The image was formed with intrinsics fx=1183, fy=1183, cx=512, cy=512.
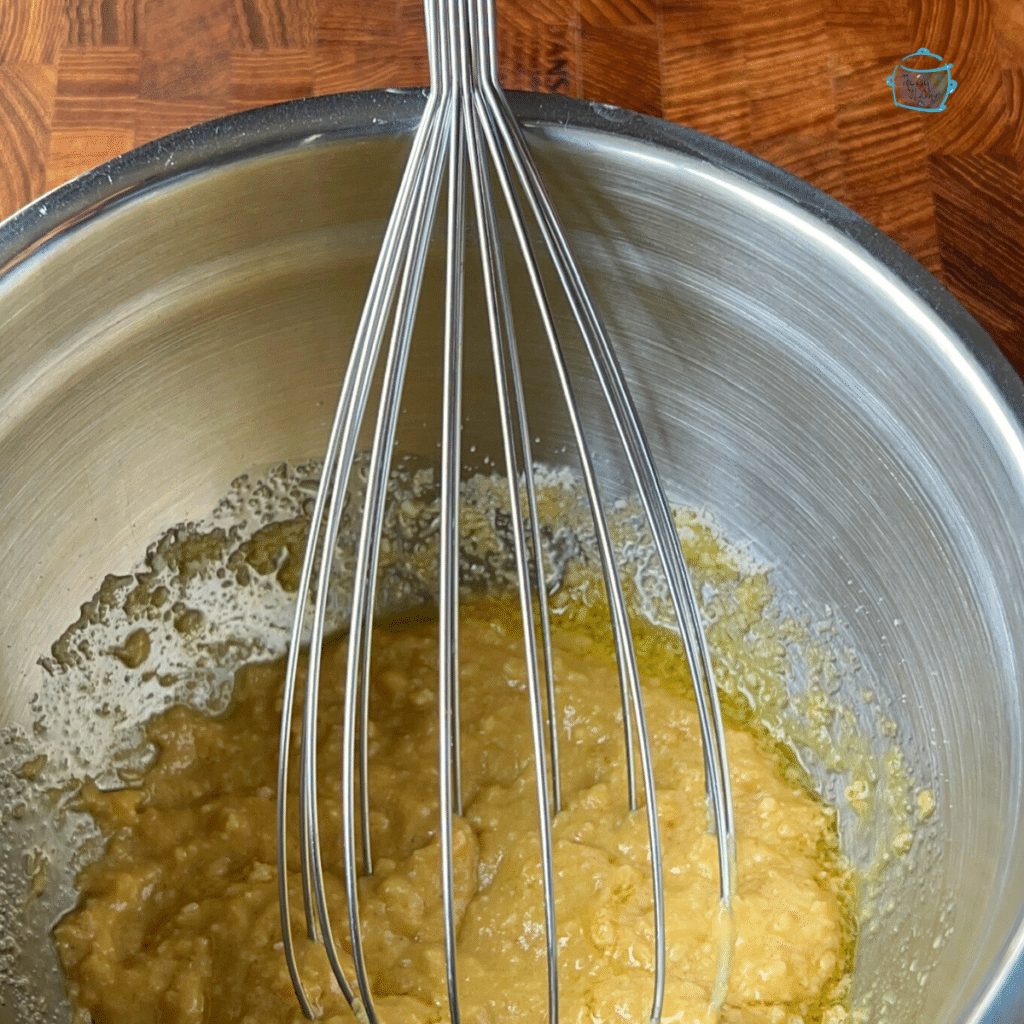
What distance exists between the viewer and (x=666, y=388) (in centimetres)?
80

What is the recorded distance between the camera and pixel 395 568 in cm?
88

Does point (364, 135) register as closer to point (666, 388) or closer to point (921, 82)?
point (666, 388)

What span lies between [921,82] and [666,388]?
28 cm

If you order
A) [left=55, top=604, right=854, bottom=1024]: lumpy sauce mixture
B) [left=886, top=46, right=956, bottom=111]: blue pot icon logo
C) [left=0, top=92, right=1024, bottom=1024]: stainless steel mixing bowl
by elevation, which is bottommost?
[left=55, top=604, right=854, bottom=1024]: lumpy sauce mixture

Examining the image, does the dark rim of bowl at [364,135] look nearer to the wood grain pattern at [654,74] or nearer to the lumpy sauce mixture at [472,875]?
the wood grain pattern at [654,74]

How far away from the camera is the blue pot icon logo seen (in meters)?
0.82

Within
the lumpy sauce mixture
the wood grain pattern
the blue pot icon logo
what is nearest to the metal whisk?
the lumpy sauce mixture

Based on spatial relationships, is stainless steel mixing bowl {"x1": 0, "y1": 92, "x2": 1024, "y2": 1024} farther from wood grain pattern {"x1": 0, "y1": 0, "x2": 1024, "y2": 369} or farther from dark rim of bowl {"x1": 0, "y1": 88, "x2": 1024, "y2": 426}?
wood grain pattern {"x1": 0, "y1": 0, "x2": 1024, "y2": 369}

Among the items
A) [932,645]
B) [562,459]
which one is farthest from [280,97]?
[932,645]

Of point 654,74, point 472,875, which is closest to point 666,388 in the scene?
point 654,74

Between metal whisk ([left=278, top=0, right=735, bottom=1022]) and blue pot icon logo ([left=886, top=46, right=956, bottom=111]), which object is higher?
blue pot icon logo ([left=886, top=46, right=956, bottom=111])

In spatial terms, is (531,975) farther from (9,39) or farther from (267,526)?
(9,39)

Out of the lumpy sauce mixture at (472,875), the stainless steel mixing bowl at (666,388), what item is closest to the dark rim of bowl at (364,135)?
the stainless steel mixing bowl at (666,388)

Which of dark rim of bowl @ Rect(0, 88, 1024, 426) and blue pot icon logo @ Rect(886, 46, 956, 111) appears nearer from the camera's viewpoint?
dark rim of bowl @ Rect(0, 88, 1024, 426)
